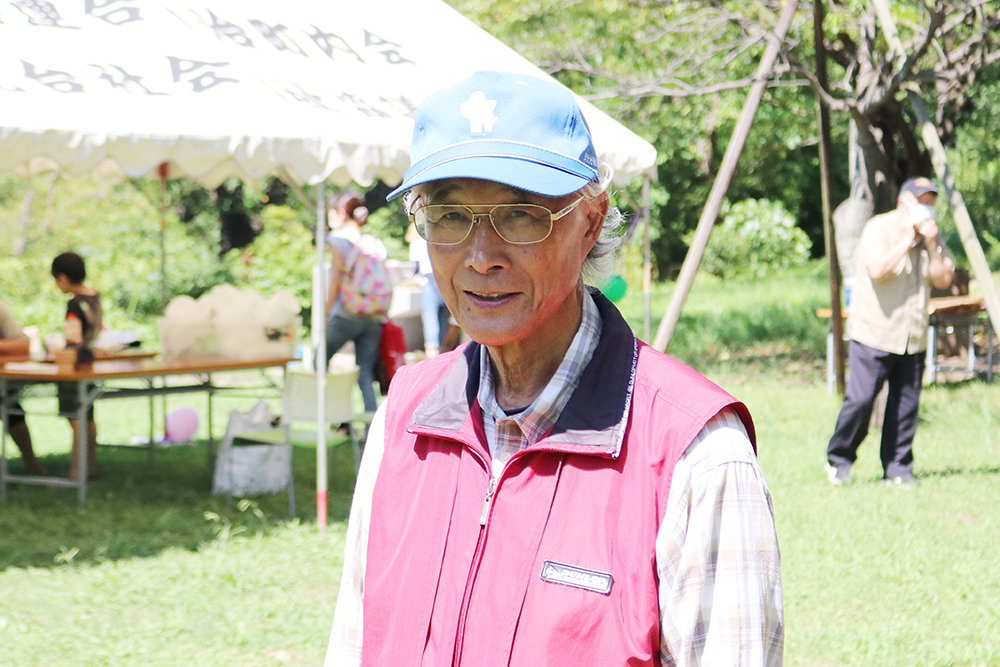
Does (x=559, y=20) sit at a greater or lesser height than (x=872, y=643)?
greater

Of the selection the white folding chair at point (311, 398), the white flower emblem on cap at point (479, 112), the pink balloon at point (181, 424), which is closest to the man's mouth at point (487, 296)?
the white flower emblem on cap at point (479, 112)

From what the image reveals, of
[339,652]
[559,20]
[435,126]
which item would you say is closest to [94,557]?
[339,652]

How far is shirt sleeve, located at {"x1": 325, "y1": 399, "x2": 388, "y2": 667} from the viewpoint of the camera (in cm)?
162

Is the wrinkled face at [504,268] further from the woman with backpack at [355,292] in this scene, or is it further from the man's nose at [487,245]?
the woman with backpack at [355,292]

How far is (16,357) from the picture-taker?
7.32m

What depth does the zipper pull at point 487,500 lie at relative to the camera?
1.38 meters

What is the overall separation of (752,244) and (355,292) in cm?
1518

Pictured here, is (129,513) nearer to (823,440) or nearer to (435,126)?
(823,440)

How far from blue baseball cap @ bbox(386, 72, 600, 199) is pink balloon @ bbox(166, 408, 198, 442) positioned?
8244mm

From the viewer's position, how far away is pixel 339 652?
164 centimetres

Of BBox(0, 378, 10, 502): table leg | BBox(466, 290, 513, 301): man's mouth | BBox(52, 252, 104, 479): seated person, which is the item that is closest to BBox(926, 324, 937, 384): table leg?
BBox(52, 252, 104, 479): seated person

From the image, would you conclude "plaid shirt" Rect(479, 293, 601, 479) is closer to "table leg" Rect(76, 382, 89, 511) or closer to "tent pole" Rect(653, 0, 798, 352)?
"tent pole" Rect(653, 0, 798, 352)

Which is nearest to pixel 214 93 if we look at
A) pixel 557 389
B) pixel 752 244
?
pixel 557 389

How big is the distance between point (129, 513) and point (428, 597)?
5862mm
